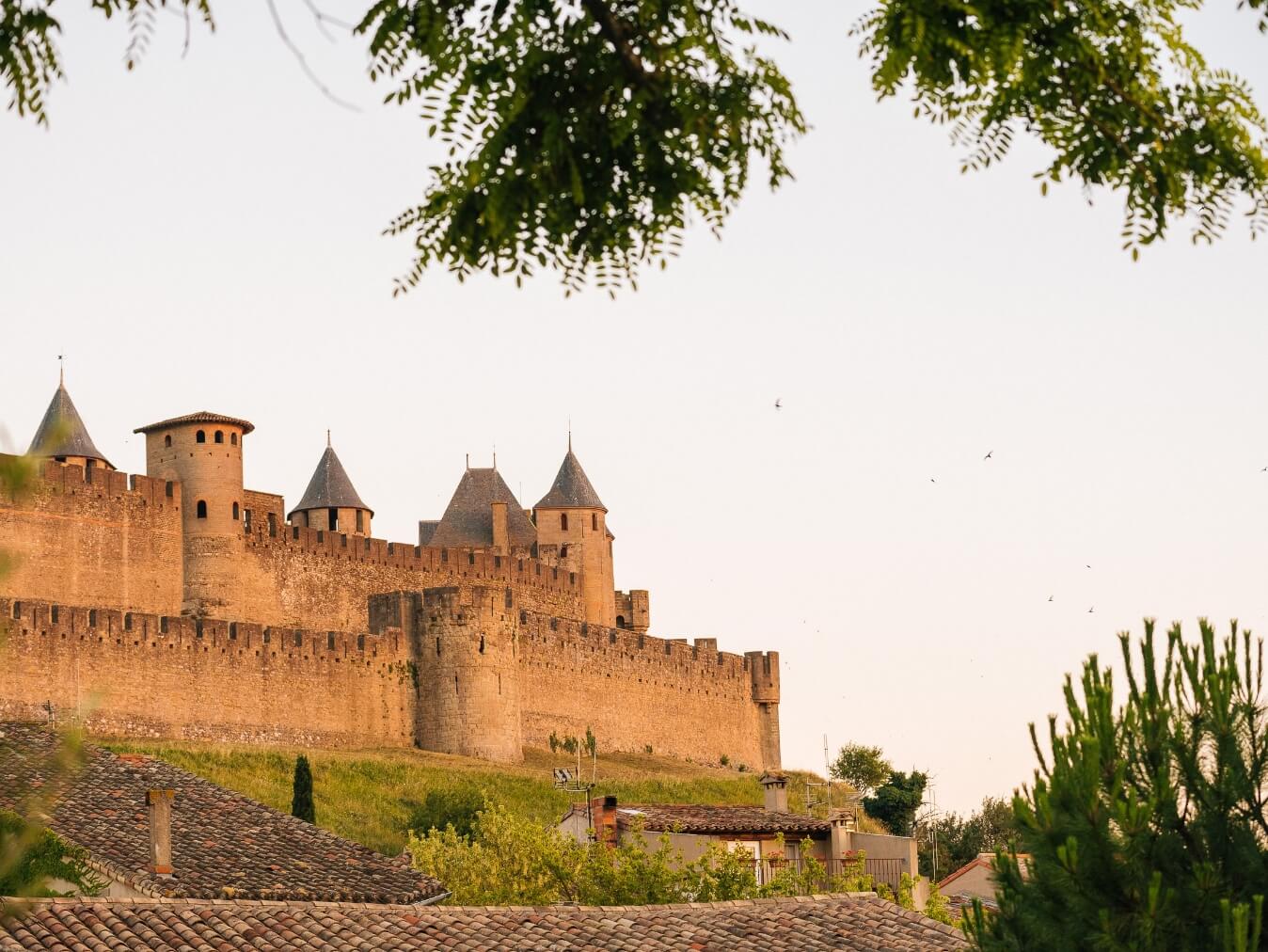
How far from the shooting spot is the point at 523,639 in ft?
180

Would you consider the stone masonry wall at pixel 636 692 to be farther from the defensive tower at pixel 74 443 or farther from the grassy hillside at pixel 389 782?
the defensive tower at pixel 74 443

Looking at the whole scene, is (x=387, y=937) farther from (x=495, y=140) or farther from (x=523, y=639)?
(x=523, y=639)

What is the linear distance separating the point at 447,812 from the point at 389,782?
4295 millimetres

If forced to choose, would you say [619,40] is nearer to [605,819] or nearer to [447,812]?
[605,819]

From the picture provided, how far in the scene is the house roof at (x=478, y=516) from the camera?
65.1 m

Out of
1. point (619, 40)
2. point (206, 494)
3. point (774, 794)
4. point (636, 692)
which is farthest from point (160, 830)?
point (636, 692)

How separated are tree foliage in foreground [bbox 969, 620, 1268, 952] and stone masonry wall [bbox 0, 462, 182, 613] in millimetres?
37446

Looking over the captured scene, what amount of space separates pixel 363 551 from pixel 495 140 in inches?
2007

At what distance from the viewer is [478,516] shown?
65812 mm

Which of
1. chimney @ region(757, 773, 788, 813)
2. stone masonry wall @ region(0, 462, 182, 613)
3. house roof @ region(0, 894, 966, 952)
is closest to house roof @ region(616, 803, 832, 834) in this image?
chimney @ region(757, 773, 788, 813)

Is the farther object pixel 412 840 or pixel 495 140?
pixel 412 840

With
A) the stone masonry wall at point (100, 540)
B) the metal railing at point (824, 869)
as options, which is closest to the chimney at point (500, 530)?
the stone masonry wall at point (100, 540)

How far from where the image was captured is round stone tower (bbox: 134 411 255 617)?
51156mm

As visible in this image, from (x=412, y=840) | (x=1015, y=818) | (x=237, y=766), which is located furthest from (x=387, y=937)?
(x=237, y=766)
